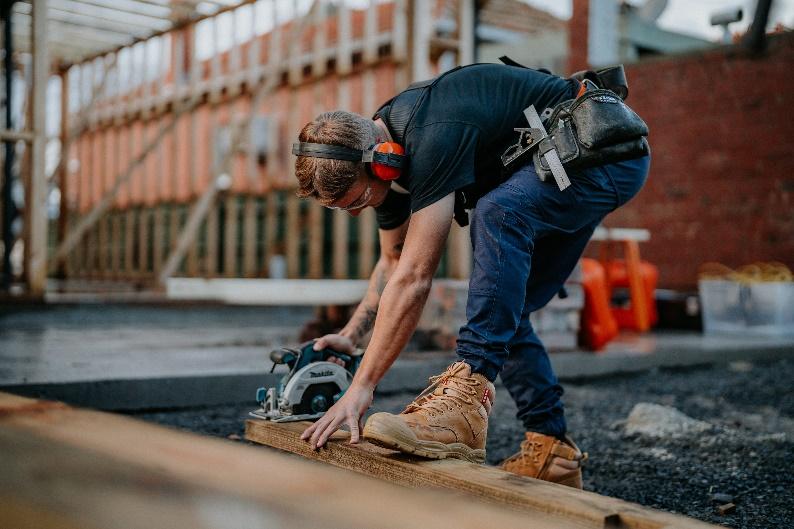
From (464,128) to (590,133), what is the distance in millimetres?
395

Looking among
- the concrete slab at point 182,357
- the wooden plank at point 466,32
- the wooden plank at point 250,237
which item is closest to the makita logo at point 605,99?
the concrete slab at point 182,357

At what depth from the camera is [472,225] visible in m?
2.50

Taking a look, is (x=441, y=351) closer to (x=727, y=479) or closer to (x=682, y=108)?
(x=727, y=479)

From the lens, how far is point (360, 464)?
7.41ft

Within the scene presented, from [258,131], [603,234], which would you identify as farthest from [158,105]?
[603,234]

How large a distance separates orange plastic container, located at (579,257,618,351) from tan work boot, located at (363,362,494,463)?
13.3 feet

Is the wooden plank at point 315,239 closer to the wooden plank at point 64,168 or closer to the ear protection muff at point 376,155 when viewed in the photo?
the wooden plank at point 64,168

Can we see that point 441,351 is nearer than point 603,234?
Yes

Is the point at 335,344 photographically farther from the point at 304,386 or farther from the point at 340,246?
the point at 340,246

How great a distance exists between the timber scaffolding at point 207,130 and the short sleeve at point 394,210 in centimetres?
391

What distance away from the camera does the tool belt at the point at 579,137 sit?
249 centimetres

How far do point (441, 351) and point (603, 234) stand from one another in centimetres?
264

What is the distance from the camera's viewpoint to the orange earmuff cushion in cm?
238

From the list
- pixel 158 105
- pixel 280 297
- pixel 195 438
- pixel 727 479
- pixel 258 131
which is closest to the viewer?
pixel 195 438
